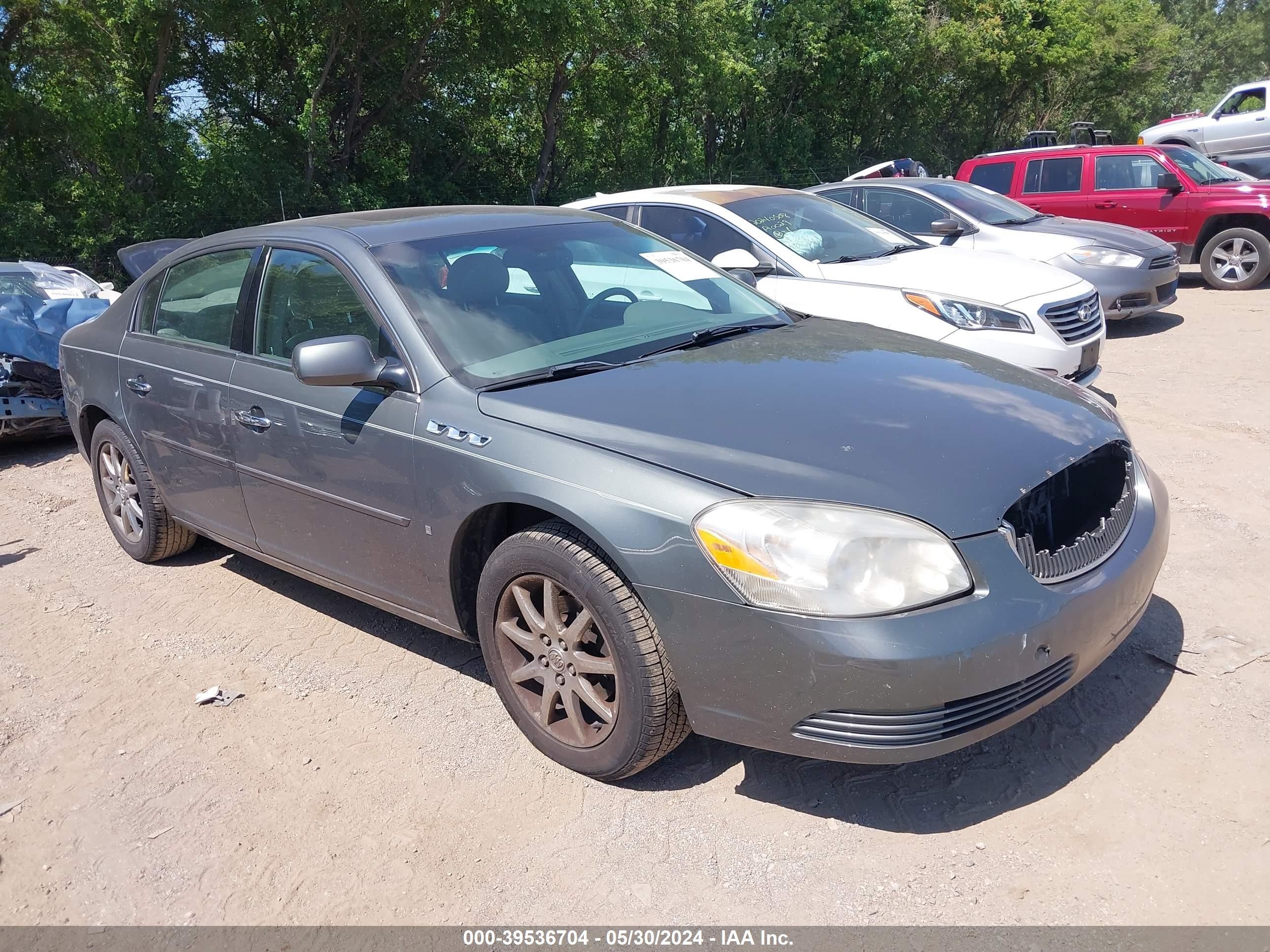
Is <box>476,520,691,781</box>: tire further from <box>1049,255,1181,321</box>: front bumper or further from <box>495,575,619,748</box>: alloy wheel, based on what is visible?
<box>1049,255,1181,321</box>: front bumper

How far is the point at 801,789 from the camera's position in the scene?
311 cm

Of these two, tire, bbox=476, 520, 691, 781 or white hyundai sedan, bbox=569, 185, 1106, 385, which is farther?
white hyundai sedan, bbox=569, 185, 1106, 385

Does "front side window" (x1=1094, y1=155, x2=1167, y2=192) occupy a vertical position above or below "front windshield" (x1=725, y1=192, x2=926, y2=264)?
below

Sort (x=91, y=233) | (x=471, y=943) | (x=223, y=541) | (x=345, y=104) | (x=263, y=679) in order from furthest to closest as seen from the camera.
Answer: (x=345, y=104) < (x=91, y=233) < (x=223, y=541) < (x=263, y=679) < (x=471, y=943)

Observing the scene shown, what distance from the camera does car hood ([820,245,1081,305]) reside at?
6809 millimetres

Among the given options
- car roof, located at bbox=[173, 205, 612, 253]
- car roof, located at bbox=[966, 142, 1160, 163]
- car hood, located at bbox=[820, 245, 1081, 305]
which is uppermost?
car roof, located at bbox=[173, 205, 612, 253]

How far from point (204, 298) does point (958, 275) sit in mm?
4753

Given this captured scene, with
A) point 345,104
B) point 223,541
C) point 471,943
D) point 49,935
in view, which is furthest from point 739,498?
point 345,104

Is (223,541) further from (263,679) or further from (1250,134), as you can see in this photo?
(1250,134)

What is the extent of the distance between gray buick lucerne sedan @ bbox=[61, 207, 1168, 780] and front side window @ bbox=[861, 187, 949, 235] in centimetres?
669

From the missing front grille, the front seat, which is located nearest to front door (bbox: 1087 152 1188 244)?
the missing front grille

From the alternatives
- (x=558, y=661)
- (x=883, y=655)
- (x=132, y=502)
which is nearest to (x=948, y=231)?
(x=132, y=502)

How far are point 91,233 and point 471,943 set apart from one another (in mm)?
16264

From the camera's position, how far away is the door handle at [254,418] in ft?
12.9
